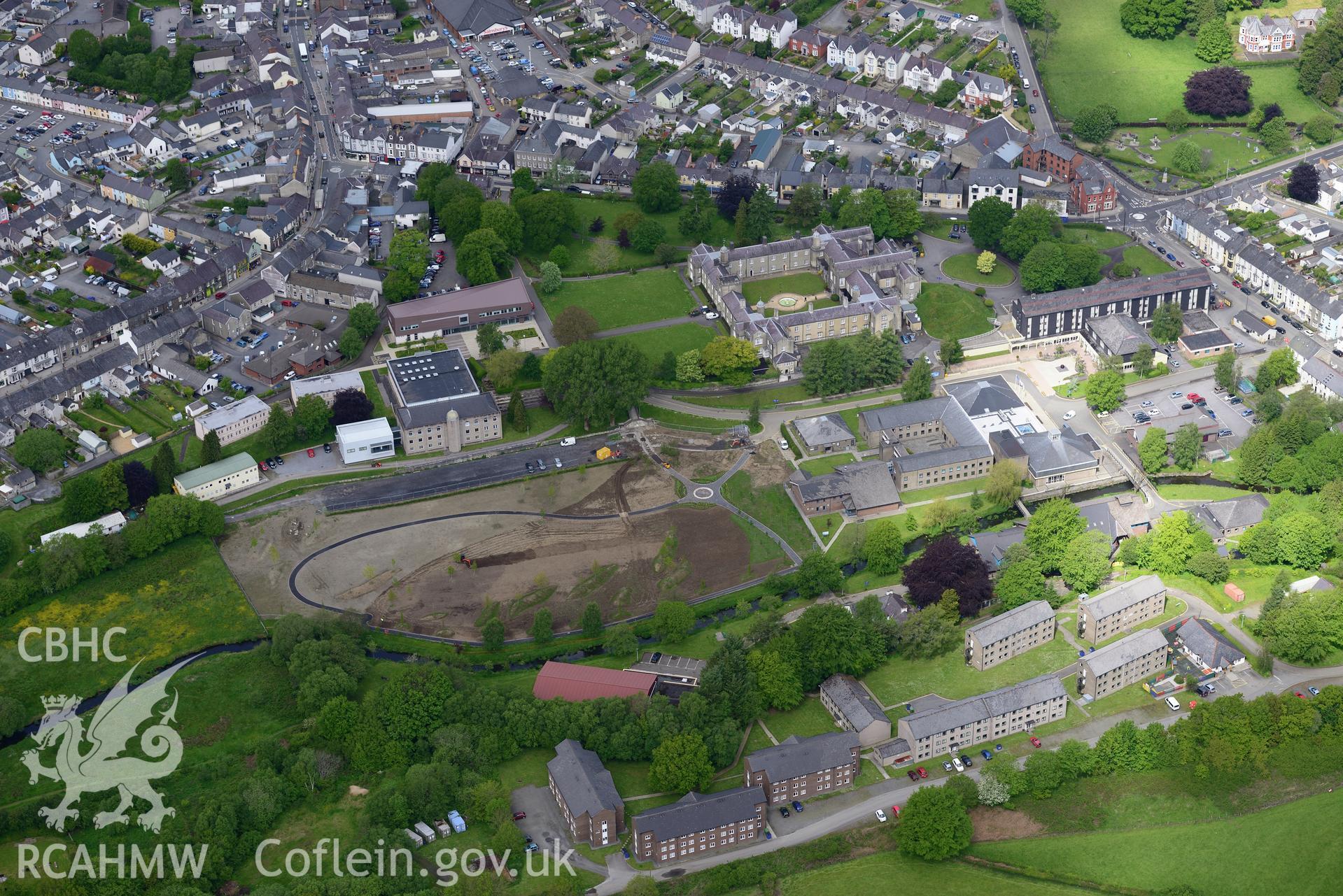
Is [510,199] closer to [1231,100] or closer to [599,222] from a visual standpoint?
[599,222]

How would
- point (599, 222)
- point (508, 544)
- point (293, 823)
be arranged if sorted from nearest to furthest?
point (293, 823) → point (508, 544) → point (599, 222)

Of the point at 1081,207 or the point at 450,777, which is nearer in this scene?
the point at 450,777

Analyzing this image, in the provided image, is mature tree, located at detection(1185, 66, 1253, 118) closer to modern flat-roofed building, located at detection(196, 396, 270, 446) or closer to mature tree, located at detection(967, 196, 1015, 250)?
mature tree, located at detection(967, 196, 1015, 250)

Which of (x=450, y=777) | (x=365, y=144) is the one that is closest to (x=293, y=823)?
(x=450, y=777)

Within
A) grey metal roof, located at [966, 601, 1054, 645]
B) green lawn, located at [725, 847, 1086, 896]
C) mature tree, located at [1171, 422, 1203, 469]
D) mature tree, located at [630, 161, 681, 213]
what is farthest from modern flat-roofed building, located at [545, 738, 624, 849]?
mature tree, located at [630, 161, 681, 213]

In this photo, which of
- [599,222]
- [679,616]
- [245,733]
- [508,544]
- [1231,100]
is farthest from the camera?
[1231,100]

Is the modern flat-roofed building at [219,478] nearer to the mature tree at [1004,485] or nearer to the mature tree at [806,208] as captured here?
the mature tree at [1004,485]

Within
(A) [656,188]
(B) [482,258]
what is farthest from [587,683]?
(A) [656,188]
